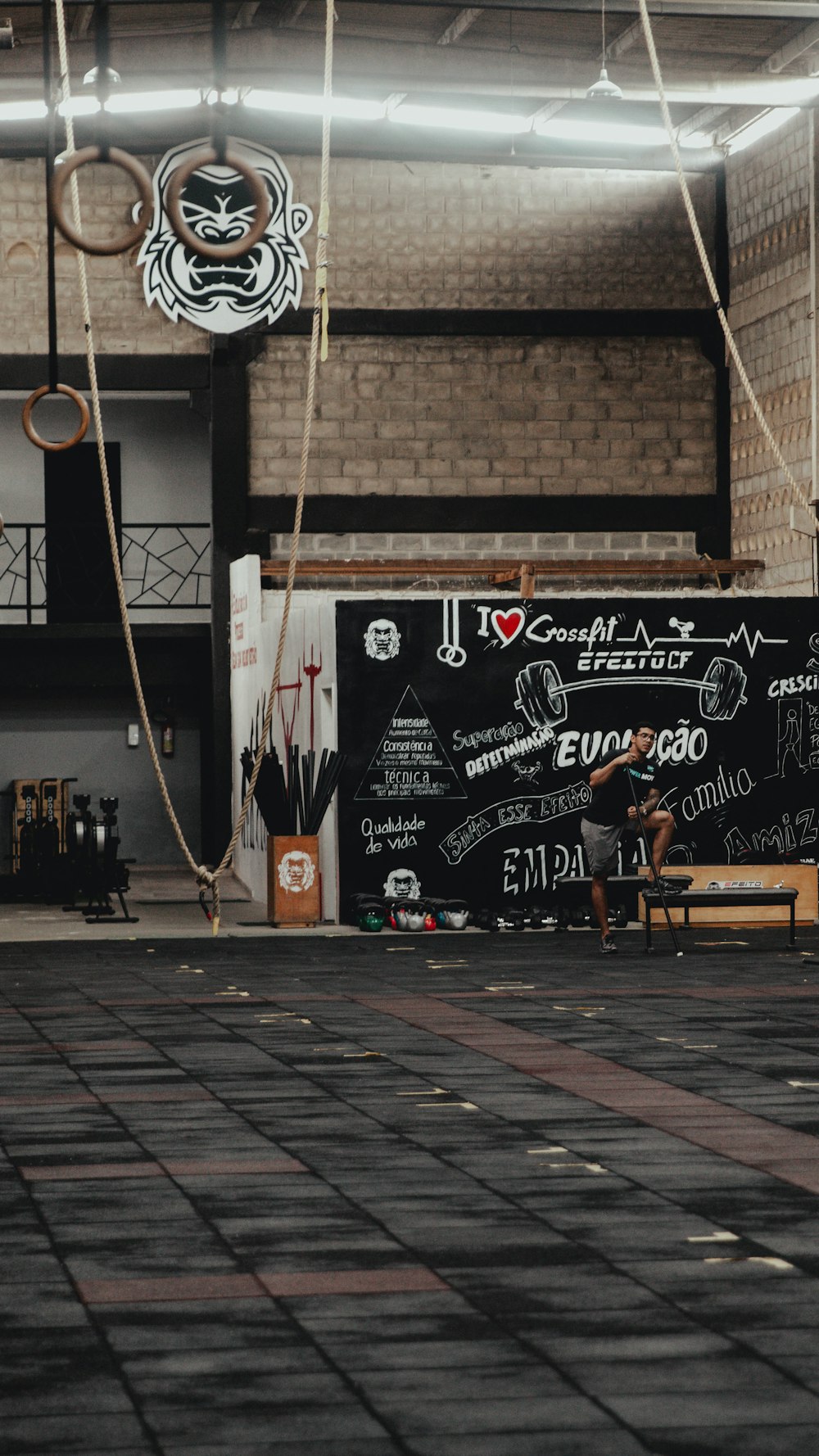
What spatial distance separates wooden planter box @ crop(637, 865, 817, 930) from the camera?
1385cm

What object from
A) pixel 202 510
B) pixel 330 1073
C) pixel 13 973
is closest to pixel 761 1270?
pixel 330 1073

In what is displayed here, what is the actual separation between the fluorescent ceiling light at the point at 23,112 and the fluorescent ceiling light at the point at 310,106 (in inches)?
80.3

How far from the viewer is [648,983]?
415 inches

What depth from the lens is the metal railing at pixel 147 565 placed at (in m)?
21.7

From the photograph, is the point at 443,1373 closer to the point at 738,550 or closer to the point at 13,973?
the point at 13,973

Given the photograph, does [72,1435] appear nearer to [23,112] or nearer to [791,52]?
[791,52]

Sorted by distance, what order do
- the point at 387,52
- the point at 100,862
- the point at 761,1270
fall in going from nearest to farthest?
the point at 761,1270, the point at 100,862, the point at 387,52

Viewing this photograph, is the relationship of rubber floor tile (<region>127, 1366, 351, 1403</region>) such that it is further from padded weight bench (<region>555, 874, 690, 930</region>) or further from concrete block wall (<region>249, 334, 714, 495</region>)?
concrete block wall (<region>249, 334, 714, 495</region>)

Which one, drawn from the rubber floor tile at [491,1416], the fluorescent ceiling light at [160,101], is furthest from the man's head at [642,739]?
the fluorescent ceiling light at [160,101]

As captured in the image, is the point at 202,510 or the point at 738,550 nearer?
the point at 738,550

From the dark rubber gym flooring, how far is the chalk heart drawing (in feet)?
17.6

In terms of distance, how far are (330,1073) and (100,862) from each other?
9063mm

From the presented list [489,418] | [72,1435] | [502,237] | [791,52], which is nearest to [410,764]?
[489,418]

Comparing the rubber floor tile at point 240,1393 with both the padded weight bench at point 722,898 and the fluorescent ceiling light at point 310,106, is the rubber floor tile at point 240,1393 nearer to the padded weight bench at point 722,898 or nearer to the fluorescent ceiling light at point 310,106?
the padded weight bench at point 722,898
